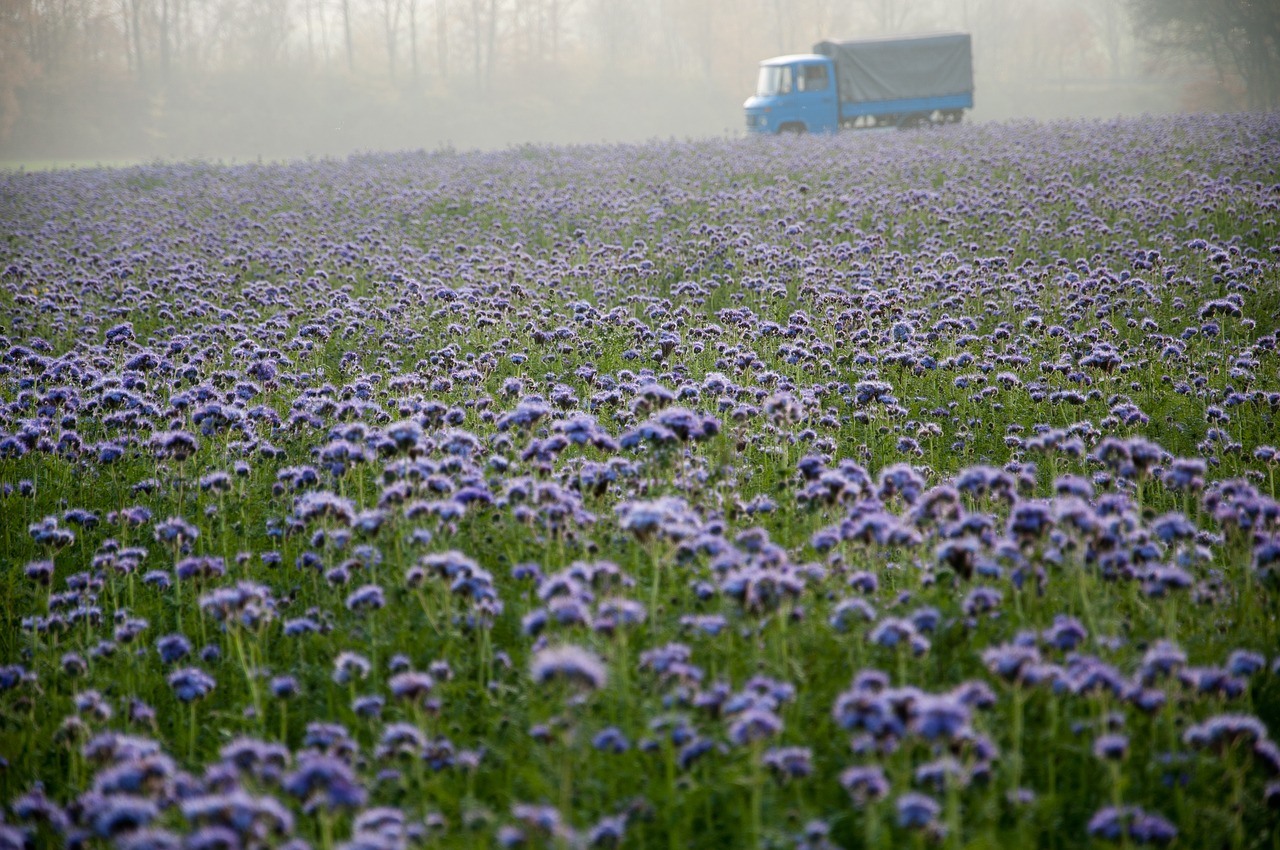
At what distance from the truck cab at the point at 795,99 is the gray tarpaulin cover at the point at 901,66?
1122 millimetres

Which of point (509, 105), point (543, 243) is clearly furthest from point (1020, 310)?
point (509, 105)

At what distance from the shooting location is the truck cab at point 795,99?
3900 centimetres

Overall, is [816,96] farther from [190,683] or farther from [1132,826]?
[1132,826]

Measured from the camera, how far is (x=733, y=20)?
291 ft

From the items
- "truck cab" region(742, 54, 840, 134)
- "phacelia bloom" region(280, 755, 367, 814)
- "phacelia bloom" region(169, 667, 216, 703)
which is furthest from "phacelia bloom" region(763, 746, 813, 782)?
"truck cab" region(742, 54, 840, 134)

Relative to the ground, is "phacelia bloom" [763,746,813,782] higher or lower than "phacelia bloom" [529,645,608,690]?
lower

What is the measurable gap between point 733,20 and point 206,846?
94.3 meters

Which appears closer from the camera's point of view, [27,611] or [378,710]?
[378,710]

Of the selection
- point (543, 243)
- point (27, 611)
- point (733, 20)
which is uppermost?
point (733, 20)

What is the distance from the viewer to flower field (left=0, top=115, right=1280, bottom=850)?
338 cm

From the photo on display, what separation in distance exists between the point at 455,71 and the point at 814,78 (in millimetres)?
57613

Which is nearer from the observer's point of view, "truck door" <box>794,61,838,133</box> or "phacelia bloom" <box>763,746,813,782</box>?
"phacelia bloom" <box>763,746,813,782</box>

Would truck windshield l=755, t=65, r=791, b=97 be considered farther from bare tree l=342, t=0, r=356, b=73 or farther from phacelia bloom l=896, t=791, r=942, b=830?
bare tree l=342, t=0, r=356, b=73

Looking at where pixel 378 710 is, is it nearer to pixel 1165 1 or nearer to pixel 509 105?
pixel 1165 1
